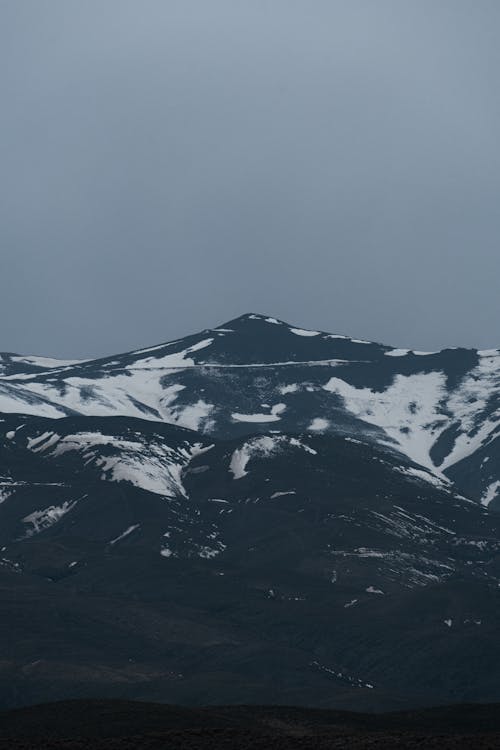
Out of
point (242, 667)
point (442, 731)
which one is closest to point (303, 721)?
point (442, 731)

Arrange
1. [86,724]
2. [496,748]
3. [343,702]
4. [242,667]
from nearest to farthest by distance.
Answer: [496,748]
[86,724]
[343,702]
[242,667]

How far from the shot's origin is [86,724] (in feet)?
360

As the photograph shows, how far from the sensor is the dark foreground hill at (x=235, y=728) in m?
93.9

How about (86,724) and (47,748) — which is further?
(86,724)

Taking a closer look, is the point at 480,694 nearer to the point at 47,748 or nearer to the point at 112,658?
the point at 112,658

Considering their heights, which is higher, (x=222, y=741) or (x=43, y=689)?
(x=222, y=741)

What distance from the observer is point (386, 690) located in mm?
193375

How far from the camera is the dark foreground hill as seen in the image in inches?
3696

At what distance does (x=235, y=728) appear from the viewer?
102 m

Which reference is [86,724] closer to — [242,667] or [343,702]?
[343,702]

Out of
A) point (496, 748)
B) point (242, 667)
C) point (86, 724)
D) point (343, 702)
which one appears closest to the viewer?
point (496, 748)

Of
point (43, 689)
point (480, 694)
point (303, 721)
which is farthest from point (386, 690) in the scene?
point (303, 721)

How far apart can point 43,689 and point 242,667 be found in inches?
1033

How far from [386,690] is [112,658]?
34.8 m
